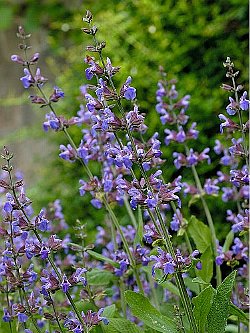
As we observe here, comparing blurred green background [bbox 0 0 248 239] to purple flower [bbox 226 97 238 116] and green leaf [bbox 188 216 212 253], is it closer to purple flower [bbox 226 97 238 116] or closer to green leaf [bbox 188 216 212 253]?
green leaf [bbox 188 216 212 253]

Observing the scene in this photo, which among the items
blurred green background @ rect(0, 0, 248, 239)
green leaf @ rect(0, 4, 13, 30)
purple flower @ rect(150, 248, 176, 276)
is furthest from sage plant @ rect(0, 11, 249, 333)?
green leaf @ rect(0, 4, 13, 30)

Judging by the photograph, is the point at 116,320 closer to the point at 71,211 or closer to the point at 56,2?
the point at 71,211

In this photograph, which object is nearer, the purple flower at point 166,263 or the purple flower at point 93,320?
the purple flower at point 166,263

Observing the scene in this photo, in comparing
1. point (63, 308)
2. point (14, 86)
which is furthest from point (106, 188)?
point (14, 86)

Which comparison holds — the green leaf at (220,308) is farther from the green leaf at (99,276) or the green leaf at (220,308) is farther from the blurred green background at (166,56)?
the blurred green background at (166,56)

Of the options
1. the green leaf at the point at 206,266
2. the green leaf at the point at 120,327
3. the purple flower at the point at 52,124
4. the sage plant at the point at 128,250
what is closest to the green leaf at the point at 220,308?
the sage plant at the point at 128,250

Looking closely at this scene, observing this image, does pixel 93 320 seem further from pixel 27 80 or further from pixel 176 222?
pixel 27 80

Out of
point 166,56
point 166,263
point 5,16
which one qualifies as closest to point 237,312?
point 166,263
